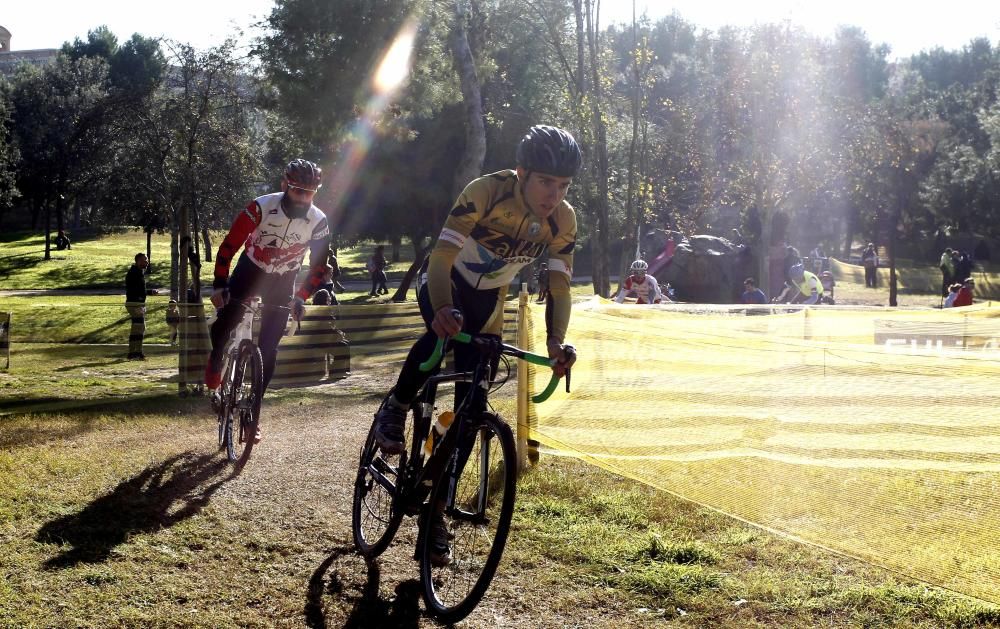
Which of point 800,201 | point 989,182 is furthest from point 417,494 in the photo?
point 989,182

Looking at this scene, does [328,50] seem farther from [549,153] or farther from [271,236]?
[549,153]

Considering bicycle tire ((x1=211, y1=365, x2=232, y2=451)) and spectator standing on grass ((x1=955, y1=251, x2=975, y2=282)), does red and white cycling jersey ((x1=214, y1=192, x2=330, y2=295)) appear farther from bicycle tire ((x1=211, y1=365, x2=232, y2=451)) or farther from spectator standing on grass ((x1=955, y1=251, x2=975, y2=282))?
spectator standing on grass ((x1=955, y1=251, x2=975, y2=282))

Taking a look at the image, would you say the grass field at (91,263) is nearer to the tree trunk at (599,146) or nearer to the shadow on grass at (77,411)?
the tree trunk at (599,146)

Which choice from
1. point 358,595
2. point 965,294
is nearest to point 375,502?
point 358,595

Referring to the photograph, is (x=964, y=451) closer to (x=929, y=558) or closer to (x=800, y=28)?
(x=929, y=558)

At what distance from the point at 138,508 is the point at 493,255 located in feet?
9.49

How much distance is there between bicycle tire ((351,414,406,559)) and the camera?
16.6 feet

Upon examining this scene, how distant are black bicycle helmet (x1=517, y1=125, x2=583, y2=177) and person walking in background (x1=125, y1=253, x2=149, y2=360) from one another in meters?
9.24

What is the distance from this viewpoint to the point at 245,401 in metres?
7.40

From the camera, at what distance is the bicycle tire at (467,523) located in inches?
167

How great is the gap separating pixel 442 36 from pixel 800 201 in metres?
28.4

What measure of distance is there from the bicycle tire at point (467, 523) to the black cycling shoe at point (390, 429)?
0.51m

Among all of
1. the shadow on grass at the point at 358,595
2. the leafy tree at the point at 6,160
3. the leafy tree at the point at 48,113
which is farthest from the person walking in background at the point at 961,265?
the leafy tree at the point at 6,160

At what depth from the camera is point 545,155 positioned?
4449 mm
